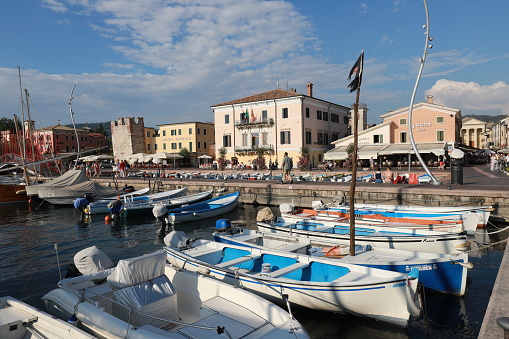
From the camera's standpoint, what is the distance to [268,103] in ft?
153

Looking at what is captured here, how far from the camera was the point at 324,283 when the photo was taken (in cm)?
725

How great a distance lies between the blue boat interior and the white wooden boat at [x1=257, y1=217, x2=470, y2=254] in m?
2.95

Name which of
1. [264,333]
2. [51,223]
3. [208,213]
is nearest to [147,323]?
[264,333]

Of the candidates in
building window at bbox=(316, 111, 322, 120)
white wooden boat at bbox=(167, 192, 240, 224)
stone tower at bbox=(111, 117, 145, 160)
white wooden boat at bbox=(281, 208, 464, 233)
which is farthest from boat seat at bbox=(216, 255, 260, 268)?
stone tower at bbox=(111, 117, 145, 160)

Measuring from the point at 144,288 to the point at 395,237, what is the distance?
8.01 meters

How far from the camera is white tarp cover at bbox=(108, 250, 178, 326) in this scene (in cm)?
625

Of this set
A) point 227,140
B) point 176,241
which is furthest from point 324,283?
point 227,140

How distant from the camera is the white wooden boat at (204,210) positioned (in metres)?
19.2

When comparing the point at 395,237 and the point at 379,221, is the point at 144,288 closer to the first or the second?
the point at 395,237

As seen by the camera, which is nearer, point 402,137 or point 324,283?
point 324,283

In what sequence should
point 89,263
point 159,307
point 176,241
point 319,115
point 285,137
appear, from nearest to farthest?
point 159,307 → point 89,263 → point 176,241 → point 285,137 → point 319,115

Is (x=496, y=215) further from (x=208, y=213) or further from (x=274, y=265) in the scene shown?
(x=208, y=213)

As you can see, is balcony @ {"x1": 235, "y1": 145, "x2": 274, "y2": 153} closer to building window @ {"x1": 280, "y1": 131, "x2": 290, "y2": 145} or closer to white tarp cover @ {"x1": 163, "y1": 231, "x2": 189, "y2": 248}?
building window @ {"x1": 280, "y1": 131, "x2": 290, "y2": 145}

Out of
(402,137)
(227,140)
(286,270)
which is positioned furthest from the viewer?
(227,140)
